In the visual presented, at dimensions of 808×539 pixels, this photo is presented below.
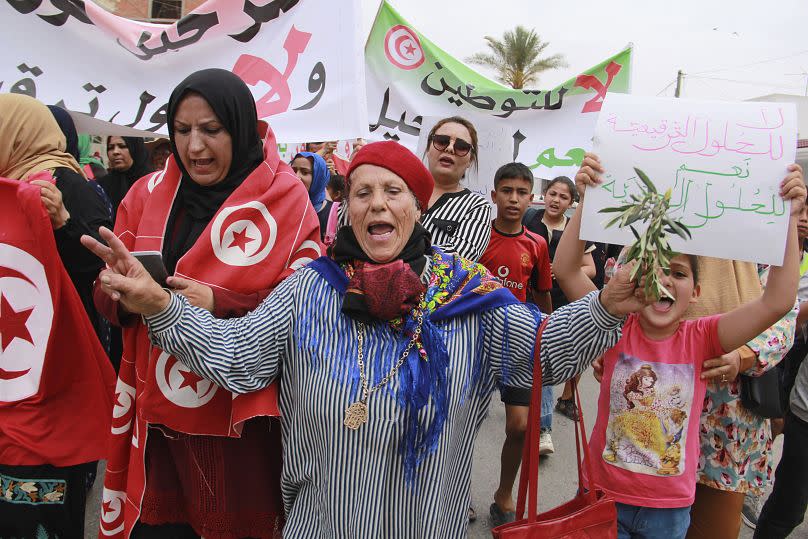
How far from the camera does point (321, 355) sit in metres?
1.58

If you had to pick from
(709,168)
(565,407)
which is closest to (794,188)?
(709,168)

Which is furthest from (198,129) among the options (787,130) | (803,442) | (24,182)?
(803,442)

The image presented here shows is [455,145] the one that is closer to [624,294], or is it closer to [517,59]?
[624,294]

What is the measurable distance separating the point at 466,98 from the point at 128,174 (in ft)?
10.0

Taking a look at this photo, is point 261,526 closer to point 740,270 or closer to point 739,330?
point 739,330

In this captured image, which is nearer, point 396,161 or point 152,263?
point 152,263

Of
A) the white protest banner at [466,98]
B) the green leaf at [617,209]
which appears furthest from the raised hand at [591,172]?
the white protest banner at [466,98]

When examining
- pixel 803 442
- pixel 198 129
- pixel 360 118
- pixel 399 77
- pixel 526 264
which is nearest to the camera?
pixel 198 129

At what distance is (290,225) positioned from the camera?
1.98 metres

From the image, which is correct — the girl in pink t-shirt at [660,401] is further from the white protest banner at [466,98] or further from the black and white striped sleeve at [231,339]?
the white protest banner at [466,98]

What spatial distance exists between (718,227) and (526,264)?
6.47 ft

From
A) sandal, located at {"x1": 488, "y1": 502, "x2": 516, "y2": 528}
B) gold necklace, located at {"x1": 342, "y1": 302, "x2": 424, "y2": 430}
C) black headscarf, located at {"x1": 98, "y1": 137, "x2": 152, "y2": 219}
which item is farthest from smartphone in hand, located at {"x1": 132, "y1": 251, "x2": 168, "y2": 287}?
black headscarf, located at {"x1": 98, "y1": 137, "x2": 152, "y2": 219}

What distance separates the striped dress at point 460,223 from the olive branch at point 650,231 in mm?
1117

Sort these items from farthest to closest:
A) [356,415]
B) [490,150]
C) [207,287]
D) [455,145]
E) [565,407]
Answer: [565,407] → [490,150] → [455,145] → [207,287] → [356,415]
